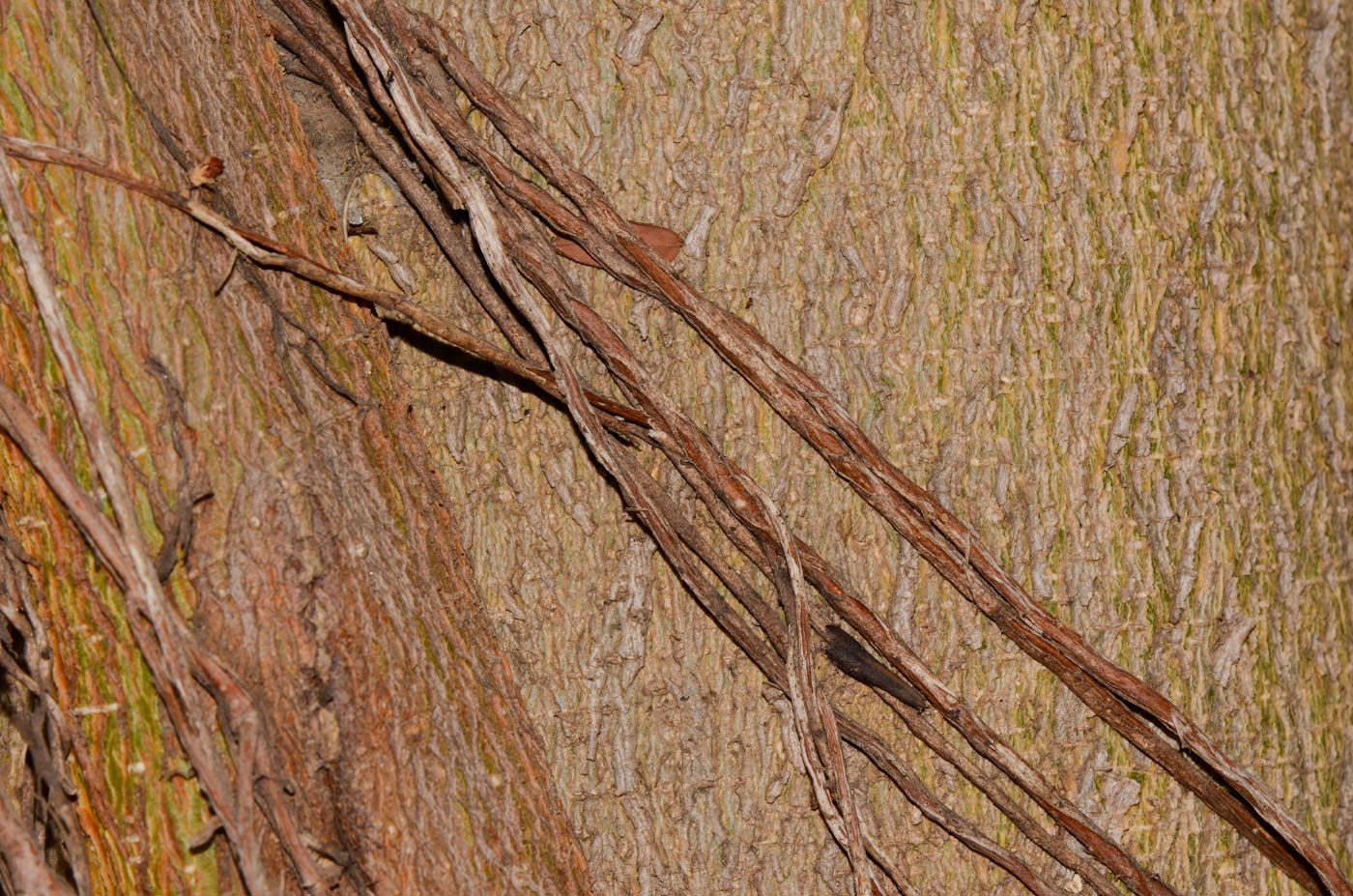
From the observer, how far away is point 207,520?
0.90 meters

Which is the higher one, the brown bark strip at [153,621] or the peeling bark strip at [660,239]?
the peeling bark strip at [660,239]

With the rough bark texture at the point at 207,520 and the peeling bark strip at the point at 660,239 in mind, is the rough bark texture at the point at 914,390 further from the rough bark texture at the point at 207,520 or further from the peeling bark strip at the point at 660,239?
the rough bark texture at the point at 207,520

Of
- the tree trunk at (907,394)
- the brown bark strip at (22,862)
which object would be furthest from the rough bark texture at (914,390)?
the brown bark strip at (22,862)

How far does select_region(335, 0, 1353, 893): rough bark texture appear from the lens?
1.09 metres

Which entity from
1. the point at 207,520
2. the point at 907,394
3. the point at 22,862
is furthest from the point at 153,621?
the point at 907,394

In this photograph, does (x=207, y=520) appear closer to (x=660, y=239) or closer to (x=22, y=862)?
(x=22, y=862)

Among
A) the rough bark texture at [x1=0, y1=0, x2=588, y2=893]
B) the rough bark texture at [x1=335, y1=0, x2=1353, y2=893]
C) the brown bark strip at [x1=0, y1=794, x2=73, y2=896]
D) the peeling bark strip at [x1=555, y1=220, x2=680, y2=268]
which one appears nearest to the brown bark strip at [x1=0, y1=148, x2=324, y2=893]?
the rough bark texture at [x1=0, y1=0, x2=588, y2=893]

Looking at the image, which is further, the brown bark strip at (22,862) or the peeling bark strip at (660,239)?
the peeling bark strip at (660,239)

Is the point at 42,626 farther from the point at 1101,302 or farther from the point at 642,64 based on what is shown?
the point at 1101,302

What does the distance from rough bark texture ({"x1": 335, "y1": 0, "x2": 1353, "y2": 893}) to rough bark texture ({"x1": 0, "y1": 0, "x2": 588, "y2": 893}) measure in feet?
0.57

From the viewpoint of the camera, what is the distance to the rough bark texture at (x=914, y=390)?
109 centimetres

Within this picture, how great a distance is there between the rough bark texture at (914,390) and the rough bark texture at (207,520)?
175 mm

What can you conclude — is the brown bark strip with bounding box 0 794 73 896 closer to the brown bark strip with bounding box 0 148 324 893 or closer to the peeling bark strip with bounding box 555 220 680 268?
the brown bark strip with bounding box 0 148 324 893

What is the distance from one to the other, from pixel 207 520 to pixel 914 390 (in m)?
0.66
